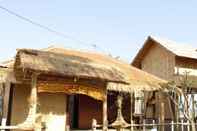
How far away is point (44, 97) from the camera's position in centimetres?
1457

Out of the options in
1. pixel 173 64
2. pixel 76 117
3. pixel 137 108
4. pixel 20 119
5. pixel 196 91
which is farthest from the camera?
pixel 173 64

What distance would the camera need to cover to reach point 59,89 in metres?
12.8

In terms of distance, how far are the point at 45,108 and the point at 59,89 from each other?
2030 millimetres

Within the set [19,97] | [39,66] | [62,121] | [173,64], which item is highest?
[173,64]

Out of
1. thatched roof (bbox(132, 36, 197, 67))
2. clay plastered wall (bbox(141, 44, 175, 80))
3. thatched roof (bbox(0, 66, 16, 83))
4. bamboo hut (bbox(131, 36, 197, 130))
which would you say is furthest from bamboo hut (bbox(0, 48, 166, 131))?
thatched roof (bbox(132, 36, 197, 67))

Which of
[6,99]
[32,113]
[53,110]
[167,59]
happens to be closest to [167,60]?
[167,59]

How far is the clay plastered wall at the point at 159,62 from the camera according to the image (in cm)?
2555

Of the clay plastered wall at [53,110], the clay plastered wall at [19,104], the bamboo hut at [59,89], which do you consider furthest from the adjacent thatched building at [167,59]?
the clay plastered wall at [19,104]

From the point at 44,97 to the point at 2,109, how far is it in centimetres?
211

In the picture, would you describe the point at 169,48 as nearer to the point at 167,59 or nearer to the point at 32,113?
the point at 167,59

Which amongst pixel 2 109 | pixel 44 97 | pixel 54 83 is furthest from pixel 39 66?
pixel 2 109

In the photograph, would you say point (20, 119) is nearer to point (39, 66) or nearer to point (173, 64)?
point (39, 66)

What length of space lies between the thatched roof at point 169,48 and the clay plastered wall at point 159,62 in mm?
434

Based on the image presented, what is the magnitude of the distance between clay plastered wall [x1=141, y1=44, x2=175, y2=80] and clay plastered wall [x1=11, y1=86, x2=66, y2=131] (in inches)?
496
